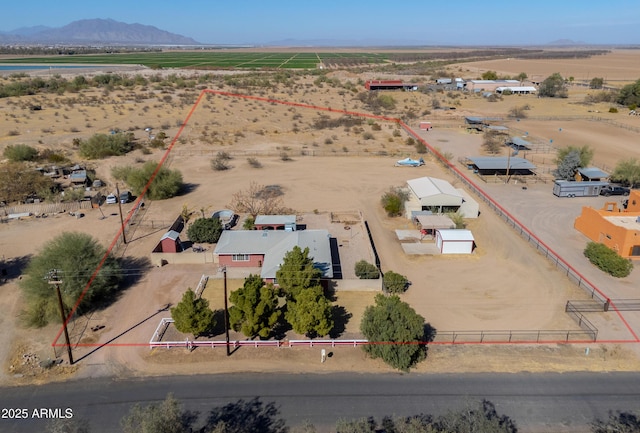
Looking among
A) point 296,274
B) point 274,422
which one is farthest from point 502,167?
point 274,422

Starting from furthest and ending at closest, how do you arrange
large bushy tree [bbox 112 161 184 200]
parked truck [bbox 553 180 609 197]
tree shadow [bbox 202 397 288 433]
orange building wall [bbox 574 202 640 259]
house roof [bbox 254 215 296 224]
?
parked truck [bbox 553 180 609 197]
large bushy tree [bbox 112 161 184 200]
house roof [bbox 254 215 296 224]
orange building wall [bbox 574 202 640 259]
tree shadow [bbox 202 397 288 433]

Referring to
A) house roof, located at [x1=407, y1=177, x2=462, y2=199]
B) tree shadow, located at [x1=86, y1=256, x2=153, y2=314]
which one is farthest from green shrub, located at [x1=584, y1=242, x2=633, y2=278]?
tree shadow, located at [x1=86, y1=256, x2=153, y2=314]

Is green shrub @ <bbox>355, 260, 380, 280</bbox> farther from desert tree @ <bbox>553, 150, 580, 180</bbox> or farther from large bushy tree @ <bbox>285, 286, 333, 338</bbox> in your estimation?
desert tree @ <bbox>553, 150, 580, 180</bbox>

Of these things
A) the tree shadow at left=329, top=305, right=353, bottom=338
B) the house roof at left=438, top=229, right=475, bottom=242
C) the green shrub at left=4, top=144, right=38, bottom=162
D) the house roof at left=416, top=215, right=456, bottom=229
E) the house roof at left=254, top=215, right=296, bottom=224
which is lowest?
the tree shadow at left=329, top=305, right=353, bottom=338

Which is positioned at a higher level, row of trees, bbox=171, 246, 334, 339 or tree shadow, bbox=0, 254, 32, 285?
row of trees, bbox=171, 246, 334, 339

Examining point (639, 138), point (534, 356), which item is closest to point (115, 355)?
point (534, 356)
